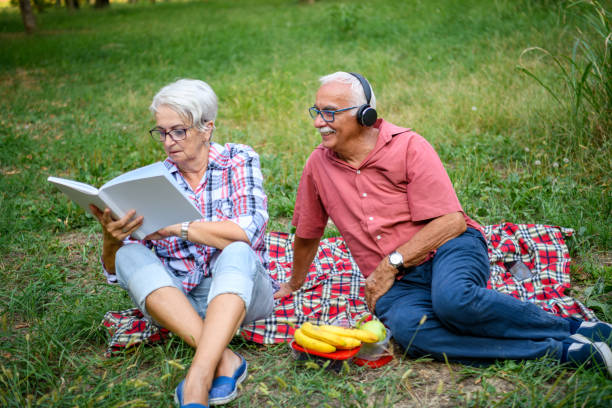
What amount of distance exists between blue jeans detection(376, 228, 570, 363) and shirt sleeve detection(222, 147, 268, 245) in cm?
85

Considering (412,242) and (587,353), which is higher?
(412,242)

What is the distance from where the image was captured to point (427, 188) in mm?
2846

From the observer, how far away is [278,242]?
4.24 m

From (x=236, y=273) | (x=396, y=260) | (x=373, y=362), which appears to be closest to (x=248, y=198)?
(x=236, y=273)

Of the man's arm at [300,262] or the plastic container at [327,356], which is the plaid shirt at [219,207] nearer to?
the man's arm at [300,262]

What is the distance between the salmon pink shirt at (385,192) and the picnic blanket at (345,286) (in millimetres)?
500

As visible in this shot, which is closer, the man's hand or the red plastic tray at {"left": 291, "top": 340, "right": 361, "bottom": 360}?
the red plastic tray at {"left": 291, "top": 340, "right": 361, "bottom": 360}

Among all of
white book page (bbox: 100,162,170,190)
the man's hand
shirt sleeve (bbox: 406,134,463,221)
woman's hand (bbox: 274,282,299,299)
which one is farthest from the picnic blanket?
white book page (bbox: 100,162,170,190)

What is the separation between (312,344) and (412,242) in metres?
0.78

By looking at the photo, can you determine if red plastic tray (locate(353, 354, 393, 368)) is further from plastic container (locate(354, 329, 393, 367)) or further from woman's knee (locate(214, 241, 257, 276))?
woman's knee (locate(214, 241, 257, 276))

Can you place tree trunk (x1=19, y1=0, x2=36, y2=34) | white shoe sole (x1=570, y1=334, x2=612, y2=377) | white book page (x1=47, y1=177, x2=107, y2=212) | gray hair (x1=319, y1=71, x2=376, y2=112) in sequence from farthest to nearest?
tree trunk (x1=19, y1=0, x2=36, y2=34) → gray hair (x1=319, y1=71, x2=376, y2=112) → white book page (x1=47, y1=177, x2=107, y2=212) → white shoe sole (x1=570, y1=334, x2=612, y2=377)

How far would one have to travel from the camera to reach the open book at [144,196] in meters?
2.44

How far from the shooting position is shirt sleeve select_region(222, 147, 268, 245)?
115 inches

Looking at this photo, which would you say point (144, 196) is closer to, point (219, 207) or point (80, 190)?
point (80, 190)
